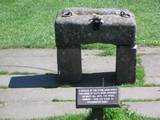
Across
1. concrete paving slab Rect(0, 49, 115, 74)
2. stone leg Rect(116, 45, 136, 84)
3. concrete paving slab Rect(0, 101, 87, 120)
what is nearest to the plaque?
concrete paving slab Rect(0, 101, 87, 120)

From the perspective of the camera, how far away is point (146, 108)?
28.3 feet

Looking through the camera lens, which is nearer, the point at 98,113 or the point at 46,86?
the point at 98,113

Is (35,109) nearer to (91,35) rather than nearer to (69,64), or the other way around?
(69,64)

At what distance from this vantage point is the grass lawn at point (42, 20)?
41.2 feet

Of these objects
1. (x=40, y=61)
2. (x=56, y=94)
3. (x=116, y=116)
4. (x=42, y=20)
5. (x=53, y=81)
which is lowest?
(x=42, y=20)

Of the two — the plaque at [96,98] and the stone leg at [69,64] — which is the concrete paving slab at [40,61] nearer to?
the stone leg at [69,64]

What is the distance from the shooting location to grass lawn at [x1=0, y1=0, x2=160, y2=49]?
1256 cm

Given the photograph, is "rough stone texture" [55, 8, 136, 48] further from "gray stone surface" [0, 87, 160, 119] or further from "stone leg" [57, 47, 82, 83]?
"gray stone surface" [0, 87, 160, 119]

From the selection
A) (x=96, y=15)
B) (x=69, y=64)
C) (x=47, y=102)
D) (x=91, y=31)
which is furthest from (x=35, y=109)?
(x=96, y=15)

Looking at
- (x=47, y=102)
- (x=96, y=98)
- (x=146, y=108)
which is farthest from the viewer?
(x=47, y=102)

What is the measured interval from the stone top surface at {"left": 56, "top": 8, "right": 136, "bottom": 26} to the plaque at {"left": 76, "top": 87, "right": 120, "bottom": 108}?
2481mm

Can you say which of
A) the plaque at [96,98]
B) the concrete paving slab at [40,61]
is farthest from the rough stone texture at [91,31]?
the plaque at [96,98]

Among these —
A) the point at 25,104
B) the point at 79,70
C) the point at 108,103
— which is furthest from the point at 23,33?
the point at 108,103

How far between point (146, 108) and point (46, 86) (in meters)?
1.77
